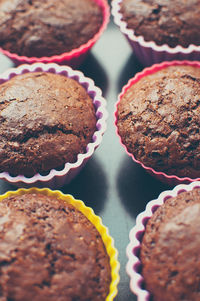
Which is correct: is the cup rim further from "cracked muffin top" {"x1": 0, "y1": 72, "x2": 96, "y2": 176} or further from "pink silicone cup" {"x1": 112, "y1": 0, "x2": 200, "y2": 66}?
"cracked muffin top" {"x1": 0, "y1": 72, "x2": 96, "y2": 176}

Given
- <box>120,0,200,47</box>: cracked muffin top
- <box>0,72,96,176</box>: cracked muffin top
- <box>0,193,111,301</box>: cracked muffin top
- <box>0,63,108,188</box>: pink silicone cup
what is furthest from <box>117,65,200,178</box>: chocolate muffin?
<box>0,193,111,301</box>: cracked muffin top

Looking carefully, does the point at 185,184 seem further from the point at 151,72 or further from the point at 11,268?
the point at 11,268

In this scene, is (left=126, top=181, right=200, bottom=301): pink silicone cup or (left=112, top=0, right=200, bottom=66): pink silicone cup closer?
(left=126, top=181, right=200, bottom=301): pink silicone cup

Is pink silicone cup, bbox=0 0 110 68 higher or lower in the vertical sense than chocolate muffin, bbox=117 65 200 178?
higher

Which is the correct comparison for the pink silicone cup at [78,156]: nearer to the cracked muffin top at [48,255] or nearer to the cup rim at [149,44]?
the cracked muffin top at [48,255]

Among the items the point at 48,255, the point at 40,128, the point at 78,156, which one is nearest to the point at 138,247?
the point at 48,255

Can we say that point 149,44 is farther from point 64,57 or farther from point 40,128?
point 40,128
